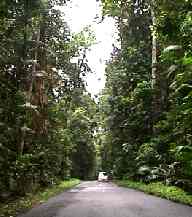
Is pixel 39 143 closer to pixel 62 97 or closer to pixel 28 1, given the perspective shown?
pixel 62 97

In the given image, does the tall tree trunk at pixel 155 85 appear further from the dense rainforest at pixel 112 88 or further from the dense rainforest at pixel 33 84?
the dense rainforest at pixel 33 84

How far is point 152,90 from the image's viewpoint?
1156 inches

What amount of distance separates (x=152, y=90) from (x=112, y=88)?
9561 millimetres

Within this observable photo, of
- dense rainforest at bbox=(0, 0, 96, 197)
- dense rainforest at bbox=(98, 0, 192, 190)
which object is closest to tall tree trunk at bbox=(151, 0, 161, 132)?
dense rainforest at bbox=(98, 0, 192, 190)

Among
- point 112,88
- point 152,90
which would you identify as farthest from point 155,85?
point 112,88

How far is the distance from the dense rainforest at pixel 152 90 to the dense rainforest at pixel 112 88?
2.3 inches

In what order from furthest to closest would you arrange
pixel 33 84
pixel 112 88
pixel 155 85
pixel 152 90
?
pixel 112 88, pixel 152 90, pixel 155 85, pixel 33 84

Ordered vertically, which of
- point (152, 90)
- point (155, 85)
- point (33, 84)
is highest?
point (155, 85)

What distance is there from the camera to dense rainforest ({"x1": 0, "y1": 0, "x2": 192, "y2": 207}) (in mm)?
17328

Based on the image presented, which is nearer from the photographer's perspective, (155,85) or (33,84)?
(33,84)

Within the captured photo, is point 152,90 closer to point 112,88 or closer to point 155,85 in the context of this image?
point 155,85

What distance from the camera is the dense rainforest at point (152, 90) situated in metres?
17.1

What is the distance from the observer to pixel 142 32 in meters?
34.5

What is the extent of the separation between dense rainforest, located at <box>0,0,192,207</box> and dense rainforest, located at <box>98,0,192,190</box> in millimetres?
59
